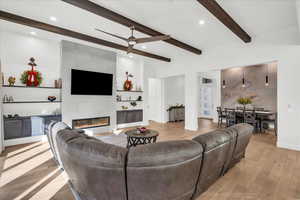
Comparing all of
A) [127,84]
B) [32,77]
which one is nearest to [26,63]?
[32,77]

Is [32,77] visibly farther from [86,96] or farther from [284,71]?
[284,71]

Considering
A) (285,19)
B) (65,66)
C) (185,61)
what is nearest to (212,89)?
(185,61)

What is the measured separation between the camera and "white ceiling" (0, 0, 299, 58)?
118 inches

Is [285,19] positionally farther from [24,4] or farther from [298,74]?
[24,4]

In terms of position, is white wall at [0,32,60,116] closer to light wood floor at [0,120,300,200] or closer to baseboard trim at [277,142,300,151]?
light wood floor at [0,120,300,200]

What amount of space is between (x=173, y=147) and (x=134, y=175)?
0.47m

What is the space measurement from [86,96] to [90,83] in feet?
1.65

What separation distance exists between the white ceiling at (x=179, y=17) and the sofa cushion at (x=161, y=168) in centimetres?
Answer: 277

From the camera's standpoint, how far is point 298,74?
154 inches

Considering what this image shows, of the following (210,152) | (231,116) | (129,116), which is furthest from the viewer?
(129,116)

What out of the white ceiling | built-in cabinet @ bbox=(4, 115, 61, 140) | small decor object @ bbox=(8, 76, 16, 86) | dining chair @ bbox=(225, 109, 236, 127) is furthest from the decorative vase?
dining chair @ bbox=(225, 109, 236, 127)

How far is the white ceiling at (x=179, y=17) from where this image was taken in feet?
9.87

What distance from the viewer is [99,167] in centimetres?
150

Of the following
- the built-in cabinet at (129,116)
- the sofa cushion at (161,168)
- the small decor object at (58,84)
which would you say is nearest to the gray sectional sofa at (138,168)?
the sofa cushion at (161,168)
